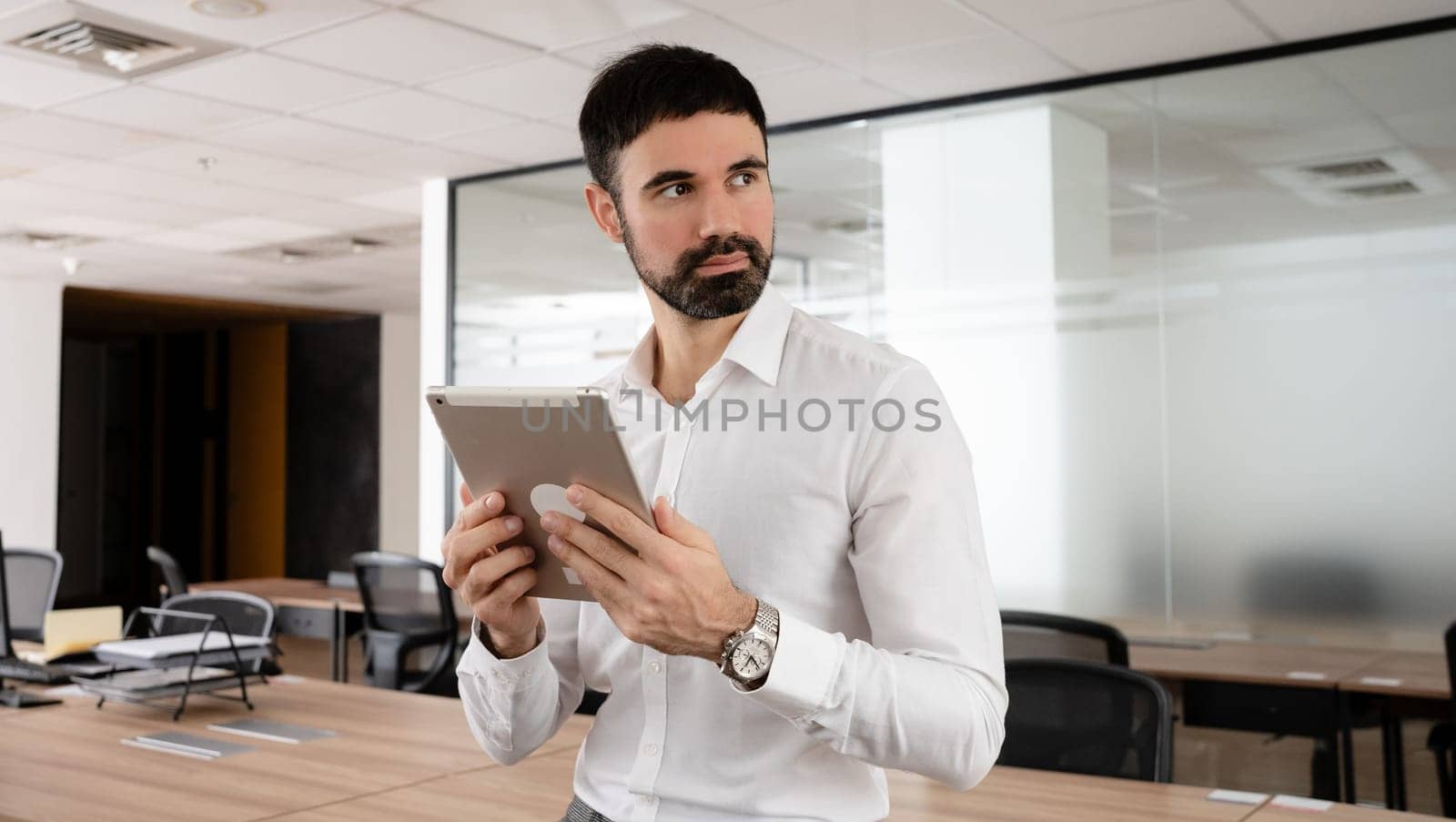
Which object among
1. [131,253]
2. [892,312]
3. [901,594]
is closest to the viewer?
[901,594]

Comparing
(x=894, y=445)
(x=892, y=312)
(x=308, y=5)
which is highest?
(x=308, y=5)

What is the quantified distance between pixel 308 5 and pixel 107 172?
292 cm

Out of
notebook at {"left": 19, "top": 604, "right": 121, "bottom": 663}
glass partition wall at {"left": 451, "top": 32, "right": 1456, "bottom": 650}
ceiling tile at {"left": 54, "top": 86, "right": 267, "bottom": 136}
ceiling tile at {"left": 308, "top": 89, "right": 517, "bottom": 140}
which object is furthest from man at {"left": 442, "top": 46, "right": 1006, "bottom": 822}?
ceiling tile at {"left": 54, "top": 86, "right": 267, "bottom": 136}

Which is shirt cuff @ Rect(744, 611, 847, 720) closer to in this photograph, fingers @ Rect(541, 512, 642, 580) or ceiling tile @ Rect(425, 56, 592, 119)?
fingers @ Rect(541, 512, 642, 580)

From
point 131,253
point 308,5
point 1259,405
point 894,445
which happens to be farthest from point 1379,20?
point 131,253

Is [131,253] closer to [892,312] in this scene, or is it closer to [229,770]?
[892,312]

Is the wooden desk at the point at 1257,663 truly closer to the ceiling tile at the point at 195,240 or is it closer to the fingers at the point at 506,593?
the fingers at the point at 506,593

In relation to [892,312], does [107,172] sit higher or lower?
higher

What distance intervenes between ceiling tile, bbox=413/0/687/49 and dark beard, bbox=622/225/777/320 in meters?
2.90

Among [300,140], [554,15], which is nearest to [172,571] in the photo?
[300,140]

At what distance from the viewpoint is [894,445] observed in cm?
123

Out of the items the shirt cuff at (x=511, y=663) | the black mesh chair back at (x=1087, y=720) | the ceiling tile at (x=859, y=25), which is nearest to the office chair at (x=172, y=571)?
the ceiling tile at (x=859, y=25)

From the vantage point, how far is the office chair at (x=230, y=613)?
3768mm

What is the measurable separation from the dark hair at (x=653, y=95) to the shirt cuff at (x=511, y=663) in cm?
50
